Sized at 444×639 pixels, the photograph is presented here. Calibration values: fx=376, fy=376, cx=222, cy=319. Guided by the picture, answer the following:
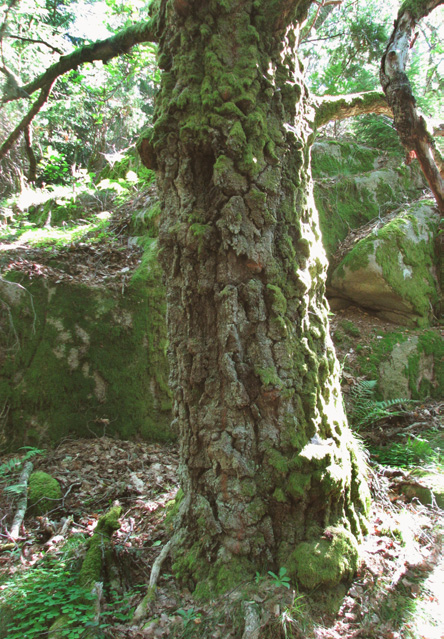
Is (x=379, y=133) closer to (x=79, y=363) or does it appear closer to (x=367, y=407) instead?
(x=367, y=407)

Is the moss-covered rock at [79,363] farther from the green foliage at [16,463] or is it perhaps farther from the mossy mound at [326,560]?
the mossy mound at [326,560]

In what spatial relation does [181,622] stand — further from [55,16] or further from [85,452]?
[55,16]

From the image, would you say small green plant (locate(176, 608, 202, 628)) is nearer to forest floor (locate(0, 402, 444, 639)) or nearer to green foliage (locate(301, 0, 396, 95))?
forest floor (locate(0, 402, 444, 639))

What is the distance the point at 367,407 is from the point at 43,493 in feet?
11.0

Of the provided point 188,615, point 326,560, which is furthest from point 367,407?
point 188,615

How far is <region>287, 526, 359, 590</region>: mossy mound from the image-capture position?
1981 mm

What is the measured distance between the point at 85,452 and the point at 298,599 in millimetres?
2822

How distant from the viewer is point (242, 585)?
1.97 m

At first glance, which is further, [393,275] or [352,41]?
[352,41]

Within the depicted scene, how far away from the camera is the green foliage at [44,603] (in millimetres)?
1787

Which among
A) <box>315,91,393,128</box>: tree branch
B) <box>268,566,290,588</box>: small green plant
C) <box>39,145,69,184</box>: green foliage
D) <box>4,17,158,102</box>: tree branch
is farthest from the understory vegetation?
<box>4,17,158,102</box>: tree branch

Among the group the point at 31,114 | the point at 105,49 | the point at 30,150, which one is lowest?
the point at 31,114

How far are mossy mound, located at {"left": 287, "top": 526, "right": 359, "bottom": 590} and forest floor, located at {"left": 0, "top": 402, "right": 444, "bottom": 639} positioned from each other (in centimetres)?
7

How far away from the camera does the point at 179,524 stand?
233 cm
